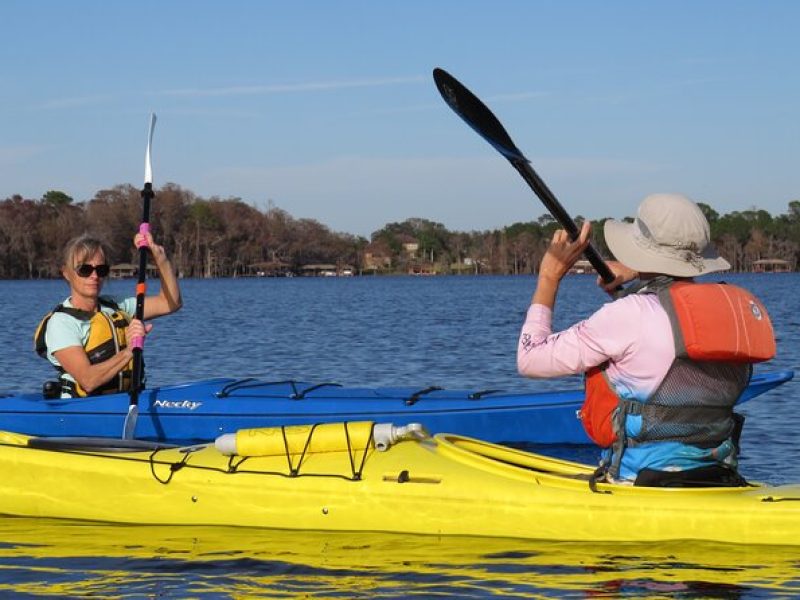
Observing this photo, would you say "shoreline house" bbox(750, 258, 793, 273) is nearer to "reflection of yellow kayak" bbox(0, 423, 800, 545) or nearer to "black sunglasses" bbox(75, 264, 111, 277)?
"black sunglasses" bbox(75, 264, 111, 277)

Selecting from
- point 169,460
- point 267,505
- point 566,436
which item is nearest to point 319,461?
point 267,505

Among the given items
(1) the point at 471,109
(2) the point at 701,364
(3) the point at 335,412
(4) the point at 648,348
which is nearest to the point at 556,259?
(4) the point at 648,348

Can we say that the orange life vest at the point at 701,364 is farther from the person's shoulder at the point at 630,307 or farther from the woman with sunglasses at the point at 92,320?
the woman with sunglasses at the point at 92,320

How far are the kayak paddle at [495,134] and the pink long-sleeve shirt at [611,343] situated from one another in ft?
1.46

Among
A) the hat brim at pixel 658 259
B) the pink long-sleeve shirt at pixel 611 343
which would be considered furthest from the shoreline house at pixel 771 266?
the pink long-sleeve shirt at pixel 611 343

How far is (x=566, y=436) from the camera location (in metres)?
10.2

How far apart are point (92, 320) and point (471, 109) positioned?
3.44 metres

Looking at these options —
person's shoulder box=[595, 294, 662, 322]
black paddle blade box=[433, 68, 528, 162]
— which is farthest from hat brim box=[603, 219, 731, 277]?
black paddle blade box=[433, 68, 528, 162]

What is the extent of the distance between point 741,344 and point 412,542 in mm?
1864

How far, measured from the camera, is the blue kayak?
10.0m

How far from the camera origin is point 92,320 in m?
8.89

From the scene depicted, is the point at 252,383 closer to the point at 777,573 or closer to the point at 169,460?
the point at 169,460

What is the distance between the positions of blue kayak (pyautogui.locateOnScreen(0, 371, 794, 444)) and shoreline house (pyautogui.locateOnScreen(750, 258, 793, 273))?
16670 cm

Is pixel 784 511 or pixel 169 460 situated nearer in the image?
pixel 784 511
